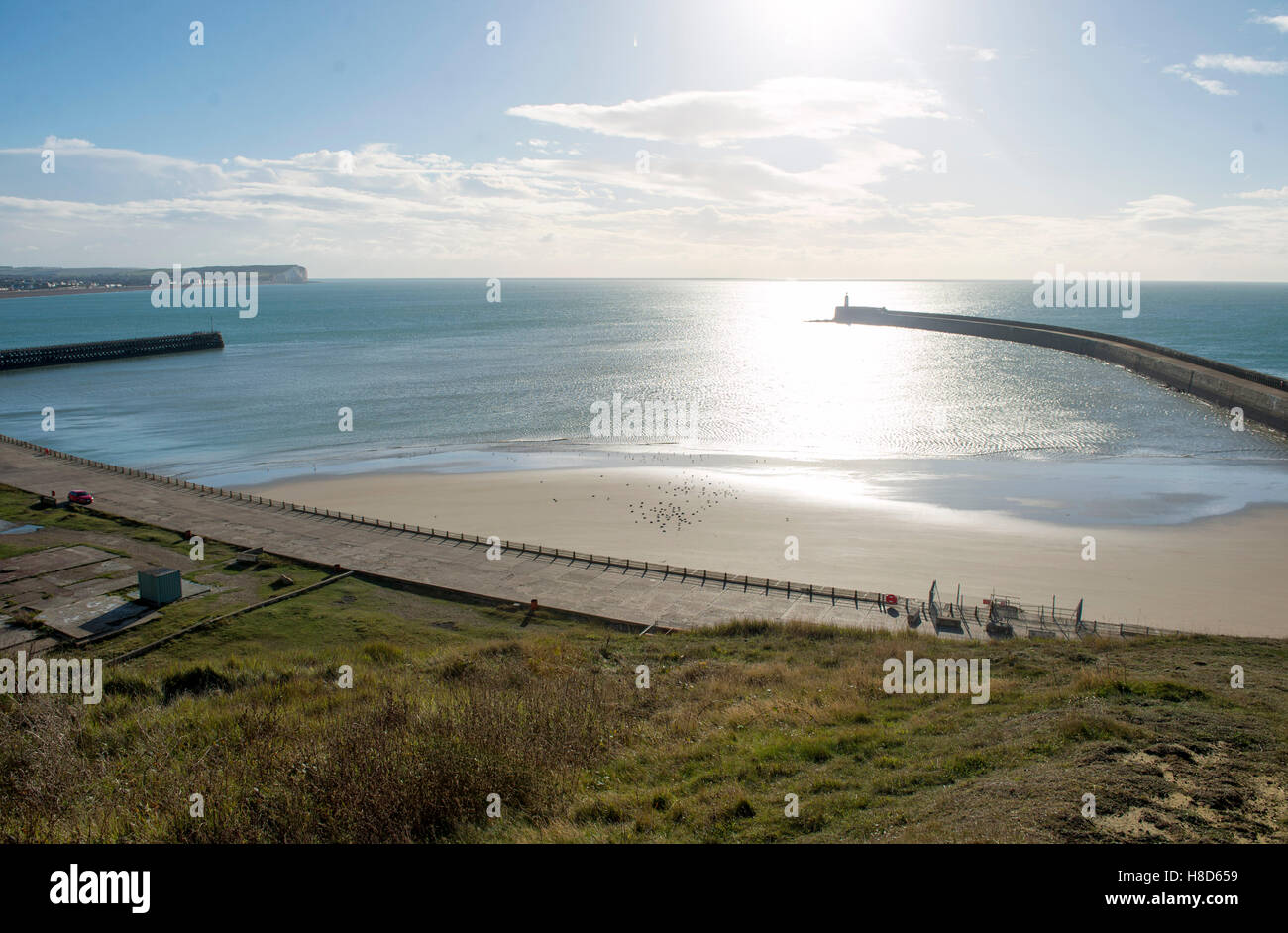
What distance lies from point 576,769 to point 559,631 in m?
14.7

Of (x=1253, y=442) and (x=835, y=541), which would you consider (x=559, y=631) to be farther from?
(x=1253, y=442)

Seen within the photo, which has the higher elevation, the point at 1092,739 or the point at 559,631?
the point at 1092,739

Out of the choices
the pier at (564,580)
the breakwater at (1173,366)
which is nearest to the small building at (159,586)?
the pier at (564,580)

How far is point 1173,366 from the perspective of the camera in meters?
92.6

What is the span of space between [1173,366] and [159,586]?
357 feet

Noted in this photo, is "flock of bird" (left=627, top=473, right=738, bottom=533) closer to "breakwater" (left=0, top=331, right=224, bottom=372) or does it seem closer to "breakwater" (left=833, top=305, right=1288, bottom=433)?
"breakwater" (left=833, top=305, right=1288, bottom=433)

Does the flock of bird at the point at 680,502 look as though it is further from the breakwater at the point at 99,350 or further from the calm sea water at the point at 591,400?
the breakwater at the point at 99,350

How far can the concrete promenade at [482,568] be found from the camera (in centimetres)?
3047

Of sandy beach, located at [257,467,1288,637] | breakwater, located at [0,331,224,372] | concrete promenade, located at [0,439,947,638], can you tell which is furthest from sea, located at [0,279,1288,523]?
concrete promenade, located at [0,439,947,638]

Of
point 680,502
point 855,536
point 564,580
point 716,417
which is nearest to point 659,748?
point 564,580

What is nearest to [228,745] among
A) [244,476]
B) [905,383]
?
[244,476]

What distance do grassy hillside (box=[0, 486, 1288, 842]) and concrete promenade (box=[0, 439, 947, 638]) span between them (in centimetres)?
569
